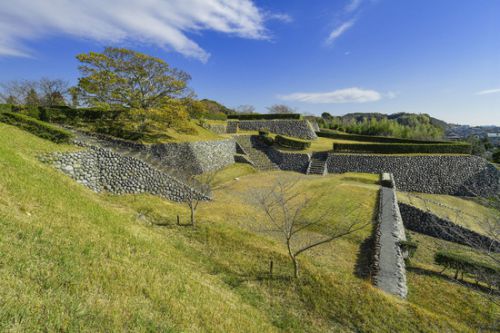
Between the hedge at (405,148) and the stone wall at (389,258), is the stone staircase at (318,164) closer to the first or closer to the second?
the hedge at (405,148)

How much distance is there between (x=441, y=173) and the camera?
2355 cm

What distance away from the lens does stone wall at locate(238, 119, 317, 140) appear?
3641cm

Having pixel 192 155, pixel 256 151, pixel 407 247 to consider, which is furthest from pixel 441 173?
pixel 192 155

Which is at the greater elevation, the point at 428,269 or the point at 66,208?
the point at 66,208

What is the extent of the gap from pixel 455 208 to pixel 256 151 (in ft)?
63.3

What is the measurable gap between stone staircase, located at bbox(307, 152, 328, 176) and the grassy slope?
43.9 ft

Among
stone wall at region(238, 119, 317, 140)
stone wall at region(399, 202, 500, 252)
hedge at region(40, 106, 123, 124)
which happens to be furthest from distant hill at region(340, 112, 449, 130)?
hedge at region(40, 106, 123, 124)

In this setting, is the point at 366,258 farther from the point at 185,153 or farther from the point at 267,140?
the point at 267,140

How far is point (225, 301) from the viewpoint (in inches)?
220

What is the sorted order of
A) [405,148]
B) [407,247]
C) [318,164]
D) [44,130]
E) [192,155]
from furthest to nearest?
[318,164], [405,148], [192,155], [44,130], [407,247]

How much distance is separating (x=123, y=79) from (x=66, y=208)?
15.0 meters

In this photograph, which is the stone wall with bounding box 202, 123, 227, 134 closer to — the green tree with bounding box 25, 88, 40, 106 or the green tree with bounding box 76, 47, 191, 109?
the green tree with bounding box 76, 47, 191, 109

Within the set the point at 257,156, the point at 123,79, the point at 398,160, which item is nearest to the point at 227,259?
the point at 123,79

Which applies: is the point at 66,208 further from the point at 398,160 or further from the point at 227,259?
the point at 398,160
